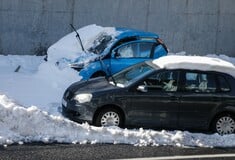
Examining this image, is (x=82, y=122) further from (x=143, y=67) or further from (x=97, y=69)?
(x=97, y=69)

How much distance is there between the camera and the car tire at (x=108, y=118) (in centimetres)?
1067

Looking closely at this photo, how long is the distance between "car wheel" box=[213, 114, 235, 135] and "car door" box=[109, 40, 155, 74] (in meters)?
3.79

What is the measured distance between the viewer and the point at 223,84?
36.9ft

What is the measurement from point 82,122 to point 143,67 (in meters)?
1.93

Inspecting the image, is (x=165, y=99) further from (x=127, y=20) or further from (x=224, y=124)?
(x=127, y=20)

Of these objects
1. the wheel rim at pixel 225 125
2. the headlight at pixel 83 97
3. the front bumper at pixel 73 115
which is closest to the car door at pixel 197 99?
the wheel rim at pixel 225 125

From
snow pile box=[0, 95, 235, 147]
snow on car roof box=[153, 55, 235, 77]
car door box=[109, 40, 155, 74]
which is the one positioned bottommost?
snow pile box=[0, 95, 235, 147]

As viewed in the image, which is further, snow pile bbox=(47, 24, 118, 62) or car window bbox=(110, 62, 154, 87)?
snow pile bbox=(47, 24, 118, 62)

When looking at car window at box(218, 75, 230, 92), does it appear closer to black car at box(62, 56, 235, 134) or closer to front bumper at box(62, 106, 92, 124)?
black car at box(62, 56, 235, 134)

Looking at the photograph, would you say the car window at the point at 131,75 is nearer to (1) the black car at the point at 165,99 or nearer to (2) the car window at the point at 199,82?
(1) the black car at the point at 165,99

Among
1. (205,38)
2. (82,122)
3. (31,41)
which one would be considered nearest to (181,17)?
(205,38)

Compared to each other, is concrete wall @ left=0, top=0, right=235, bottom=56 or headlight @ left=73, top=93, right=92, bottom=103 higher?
concrete wall @ left=0, top=0, right=235, bottom=56

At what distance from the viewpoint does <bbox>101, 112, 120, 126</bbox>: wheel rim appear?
1068cm

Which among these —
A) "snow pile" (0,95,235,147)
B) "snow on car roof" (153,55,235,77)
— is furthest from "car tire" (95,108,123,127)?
"snow on car roof" (153,55,235,77)
